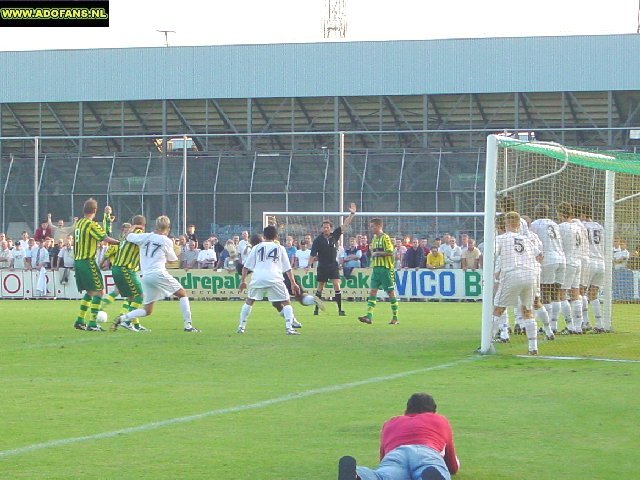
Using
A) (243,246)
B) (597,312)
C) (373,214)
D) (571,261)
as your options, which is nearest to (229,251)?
(243,246)

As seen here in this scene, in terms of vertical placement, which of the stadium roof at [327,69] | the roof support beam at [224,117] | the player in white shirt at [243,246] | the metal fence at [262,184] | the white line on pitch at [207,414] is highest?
the stadium roof at [327,69]

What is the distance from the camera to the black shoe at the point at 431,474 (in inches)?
269

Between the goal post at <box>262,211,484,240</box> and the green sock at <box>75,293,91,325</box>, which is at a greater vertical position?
the goal post at <box>262,211,484,240</box>

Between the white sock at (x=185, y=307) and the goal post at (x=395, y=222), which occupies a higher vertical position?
the goal post at (x=395, y=222)

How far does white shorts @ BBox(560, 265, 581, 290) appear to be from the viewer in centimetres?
1835

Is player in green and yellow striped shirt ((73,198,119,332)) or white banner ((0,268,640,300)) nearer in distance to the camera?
player in green and yellow striped shirt ((73,198,119,332))

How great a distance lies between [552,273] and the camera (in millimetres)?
17984

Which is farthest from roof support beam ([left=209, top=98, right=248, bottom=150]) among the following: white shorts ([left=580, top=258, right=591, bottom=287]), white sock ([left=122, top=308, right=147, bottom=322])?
white shorts ([left=580, top=258, right=591, bottom=287])

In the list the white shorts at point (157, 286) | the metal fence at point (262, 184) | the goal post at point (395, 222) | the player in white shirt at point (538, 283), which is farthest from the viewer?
the metal fence at point (262, 184)

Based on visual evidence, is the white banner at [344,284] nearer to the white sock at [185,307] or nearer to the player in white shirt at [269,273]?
the white sock at [185,307]

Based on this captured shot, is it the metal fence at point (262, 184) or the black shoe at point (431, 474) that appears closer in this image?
the black shoe at point (431, 474)

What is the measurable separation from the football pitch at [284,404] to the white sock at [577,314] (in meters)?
0.88

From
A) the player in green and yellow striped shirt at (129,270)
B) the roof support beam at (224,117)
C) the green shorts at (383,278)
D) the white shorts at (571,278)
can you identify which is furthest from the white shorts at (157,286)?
the roof support beam at (224,117)

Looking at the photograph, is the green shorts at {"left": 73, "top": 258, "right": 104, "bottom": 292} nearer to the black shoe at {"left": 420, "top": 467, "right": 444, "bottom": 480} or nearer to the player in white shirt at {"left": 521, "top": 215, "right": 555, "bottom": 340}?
the player in white shirt at {"left": 521, "top": 215, "right": 555, "bottom": 340}
